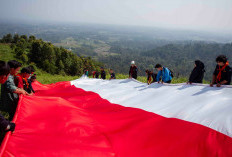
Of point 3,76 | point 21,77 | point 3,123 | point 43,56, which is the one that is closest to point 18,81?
point 21,77

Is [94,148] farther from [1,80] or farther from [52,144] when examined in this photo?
[1,80]

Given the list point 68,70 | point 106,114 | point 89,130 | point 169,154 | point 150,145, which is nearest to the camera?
point 169,154

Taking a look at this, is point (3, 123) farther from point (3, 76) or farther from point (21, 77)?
point (21, 77)

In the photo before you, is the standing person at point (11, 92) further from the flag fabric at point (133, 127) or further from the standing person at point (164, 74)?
the standing person at point (164, 74)

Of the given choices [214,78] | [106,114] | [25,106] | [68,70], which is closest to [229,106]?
[214,78]

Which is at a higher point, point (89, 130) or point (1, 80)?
point (1, 80)

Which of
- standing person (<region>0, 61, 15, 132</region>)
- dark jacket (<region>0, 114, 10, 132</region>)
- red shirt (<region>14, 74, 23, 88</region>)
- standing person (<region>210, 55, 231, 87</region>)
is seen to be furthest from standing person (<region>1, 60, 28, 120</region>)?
standing person (<region>210, 55, 231, 87</region>)
